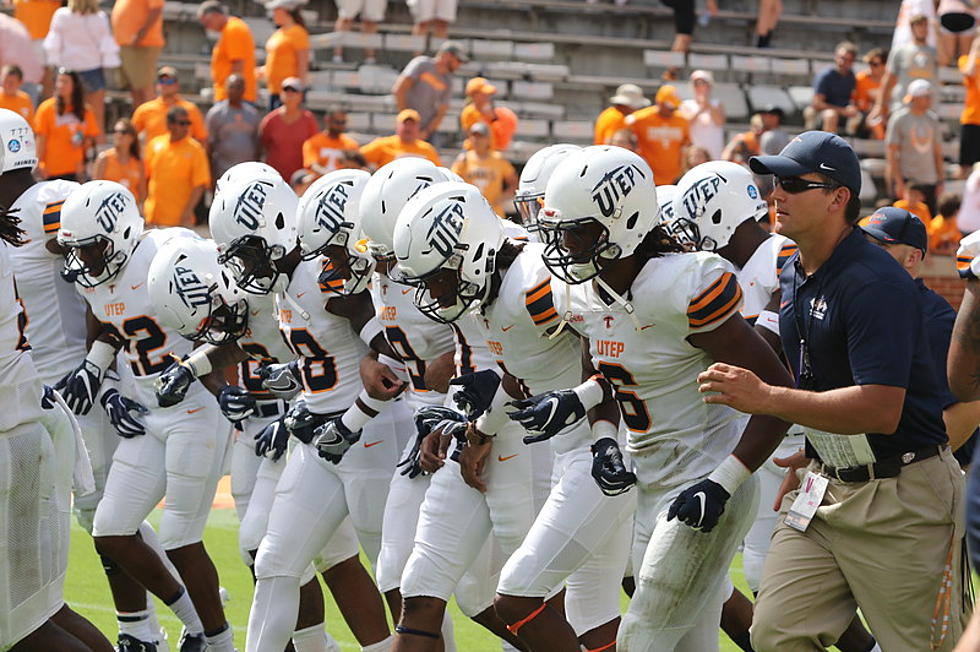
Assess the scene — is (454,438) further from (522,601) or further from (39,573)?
(39,573)

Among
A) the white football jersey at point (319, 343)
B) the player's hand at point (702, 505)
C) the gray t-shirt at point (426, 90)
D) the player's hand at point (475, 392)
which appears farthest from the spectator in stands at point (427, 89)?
the player's hand at point (702, 505)

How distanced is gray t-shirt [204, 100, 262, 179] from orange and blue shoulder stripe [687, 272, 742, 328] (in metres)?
9.15

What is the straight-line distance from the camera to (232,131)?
13156 millimetres

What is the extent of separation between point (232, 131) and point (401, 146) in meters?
1.46

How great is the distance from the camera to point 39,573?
16.4 feet

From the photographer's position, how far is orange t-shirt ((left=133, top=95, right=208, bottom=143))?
43.6 ft

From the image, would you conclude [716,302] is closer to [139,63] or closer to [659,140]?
[659,140]

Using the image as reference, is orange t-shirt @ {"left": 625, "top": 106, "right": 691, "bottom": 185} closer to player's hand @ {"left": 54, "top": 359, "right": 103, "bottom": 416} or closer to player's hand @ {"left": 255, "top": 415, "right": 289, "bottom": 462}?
player's hand @ {"left": 54, "top": 359, "right": 103, "bottom": 416}

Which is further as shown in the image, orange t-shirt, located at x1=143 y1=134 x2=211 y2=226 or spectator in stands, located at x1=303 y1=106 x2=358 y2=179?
spectator in stands, located at x1=303 y1=106 x2=358 y2=179

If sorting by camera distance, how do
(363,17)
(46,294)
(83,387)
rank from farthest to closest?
(363,17)
(46,294)
(83,387)

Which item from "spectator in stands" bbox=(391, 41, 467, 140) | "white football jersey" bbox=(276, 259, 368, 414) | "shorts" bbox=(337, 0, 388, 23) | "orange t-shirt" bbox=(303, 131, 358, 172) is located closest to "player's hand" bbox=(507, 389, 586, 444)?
"white football jersey" bbox=(276, 259, 368, 414)

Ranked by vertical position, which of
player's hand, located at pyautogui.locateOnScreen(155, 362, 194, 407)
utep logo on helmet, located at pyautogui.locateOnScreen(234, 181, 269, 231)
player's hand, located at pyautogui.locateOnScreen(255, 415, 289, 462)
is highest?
utep logo on helmet, located at pyautogui.locateOnScreen(234, 181, 269, 231)

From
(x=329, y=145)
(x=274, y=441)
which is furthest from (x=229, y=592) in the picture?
(x=329, y=145)

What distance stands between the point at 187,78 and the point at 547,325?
38.1 ft
